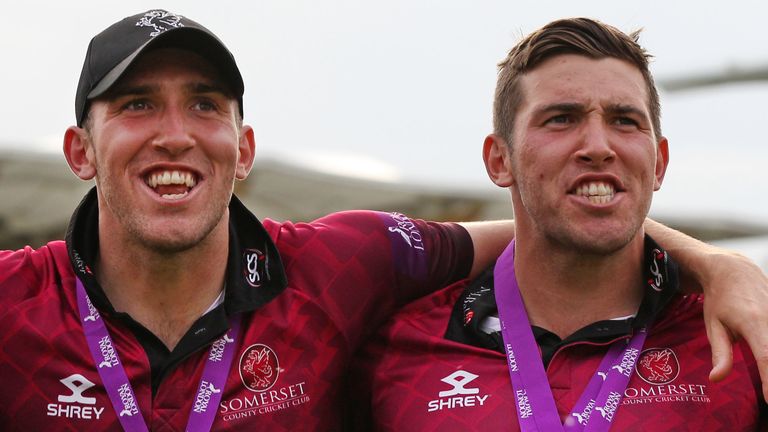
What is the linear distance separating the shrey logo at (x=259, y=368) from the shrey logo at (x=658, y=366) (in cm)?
113

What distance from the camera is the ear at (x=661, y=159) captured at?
391 centimetres

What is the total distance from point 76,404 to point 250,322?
1.98 ft

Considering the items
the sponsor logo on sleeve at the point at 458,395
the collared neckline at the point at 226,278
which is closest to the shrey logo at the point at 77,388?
the collared neckline at the point at 226,278

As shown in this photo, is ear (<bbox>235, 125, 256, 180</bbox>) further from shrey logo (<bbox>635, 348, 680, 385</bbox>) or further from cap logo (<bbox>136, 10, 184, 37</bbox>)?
shrey logo (<bbox>635, 348, 680, 385</bbox>)

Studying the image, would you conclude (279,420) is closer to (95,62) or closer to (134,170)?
(134,170)

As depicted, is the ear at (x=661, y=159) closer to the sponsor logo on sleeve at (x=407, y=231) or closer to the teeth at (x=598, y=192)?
the teeth at (x=598, y=192)

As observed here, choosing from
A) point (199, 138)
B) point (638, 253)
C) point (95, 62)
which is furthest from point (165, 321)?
point (638, 253)

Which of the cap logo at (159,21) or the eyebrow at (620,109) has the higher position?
the cap logo at (159,21)

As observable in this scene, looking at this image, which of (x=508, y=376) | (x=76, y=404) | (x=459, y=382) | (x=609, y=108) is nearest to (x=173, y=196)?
(x=76, y=404)

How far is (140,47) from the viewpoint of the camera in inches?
143

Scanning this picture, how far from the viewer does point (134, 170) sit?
145 inches

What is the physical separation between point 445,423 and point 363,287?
0.60 meters

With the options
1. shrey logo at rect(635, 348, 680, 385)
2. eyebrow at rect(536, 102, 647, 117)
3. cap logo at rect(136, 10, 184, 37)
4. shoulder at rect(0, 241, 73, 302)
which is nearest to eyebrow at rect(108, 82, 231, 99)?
cap logo at rect(136, 10, 184, 37)

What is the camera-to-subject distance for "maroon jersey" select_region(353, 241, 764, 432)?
3.49 metres
